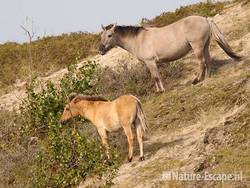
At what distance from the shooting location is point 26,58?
27672 millimetres

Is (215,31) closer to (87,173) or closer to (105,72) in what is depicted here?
(105,72)

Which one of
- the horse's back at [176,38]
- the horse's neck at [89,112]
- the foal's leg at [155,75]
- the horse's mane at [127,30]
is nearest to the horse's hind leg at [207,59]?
the horse's back at [176,38]

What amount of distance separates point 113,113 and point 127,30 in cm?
555

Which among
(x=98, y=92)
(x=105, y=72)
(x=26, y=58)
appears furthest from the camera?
(x=26, y=58)

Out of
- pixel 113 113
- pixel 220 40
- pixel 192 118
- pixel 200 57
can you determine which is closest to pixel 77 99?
pixel 113 113

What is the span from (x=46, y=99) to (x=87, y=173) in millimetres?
4324

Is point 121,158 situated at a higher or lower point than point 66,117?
lower

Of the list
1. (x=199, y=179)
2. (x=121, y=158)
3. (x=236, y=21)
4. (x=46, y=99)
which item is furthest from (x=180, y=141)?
(x=236, y=21)

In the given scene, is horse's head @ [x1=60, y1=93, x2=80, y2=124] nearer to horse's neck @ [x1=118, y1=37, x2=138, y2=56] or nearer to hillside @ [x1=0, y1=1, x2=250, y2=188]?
hillside @ [x1=0, y1=1, x2=250, y2=188]

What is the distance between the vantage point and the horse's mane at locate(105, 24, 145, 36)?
1797cm

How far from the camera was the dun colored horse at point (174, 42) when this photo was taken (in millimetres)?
16984

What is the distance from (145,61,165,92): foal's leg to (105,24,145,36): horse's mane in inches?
42.8

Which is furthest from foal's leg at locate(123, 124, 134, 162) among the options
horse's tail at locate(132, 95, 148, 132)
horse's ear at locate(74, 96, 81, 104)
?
horse's ear at locate(74, 96, 81, 104)

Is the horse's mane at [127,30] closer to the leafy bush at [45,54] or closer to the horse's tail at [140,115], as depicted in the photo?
the horse's tail at [140,115]
